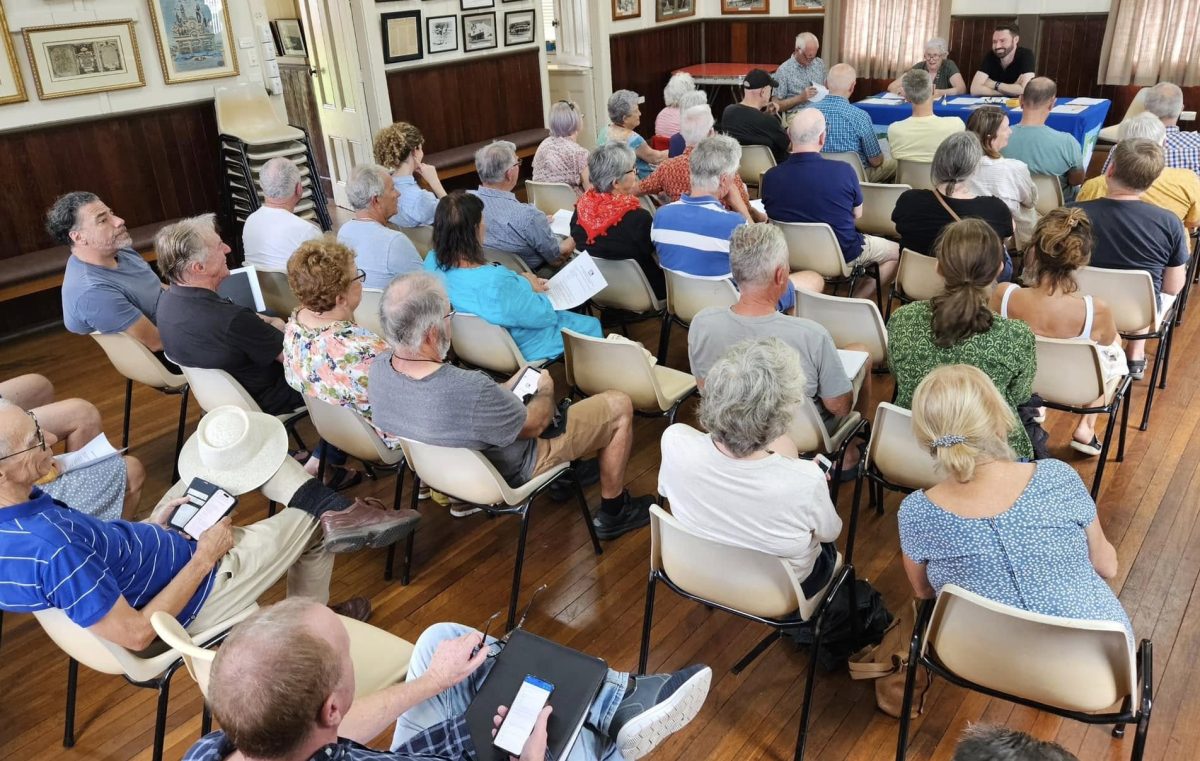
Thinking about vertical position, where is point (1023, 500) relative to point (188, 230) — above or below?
below

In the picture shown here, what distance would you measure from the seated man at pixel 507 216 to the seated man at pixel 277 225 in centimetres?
90

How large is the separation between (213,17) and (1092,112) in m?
6.84

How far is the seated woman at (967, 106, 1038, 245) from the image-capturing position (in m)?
4.69

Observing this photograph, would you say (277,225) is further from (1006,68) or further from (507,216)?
(1006,68)

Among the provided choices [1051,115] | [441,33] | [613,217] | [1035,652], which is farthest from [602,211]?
[441,33]

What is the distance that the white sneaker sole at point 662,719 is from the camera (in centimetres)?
185

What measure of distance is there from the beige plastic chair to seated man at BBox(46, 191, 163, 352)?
6.31 ft

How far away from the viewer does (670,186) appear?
5.20 meters

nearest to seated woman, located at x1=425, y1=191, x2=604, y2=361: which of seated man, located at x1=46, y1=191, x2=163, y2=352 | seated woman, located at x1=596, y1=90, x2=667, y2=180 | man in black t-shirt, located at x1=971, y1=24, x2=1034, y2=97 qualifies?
seated man, located at x1=46, y1=191, x2=163, y2=352

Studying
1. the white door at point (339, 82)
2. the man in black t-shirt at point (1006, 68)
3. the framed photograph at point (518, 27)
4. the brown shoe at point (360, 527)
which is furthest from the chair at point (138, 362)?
the man in black t-shirt at point (1006, 68)

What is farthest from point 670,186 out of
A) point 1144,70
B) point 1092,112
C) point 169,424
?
point 1144,70

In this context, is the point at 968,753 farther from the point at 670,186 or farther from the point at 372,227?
the point at 670,186

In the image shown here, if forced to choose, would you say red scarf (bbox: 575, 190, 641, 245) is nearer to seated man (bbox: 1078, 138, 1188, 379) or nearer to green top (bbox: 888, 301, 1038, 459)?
green top (bbox: 888, 301, 1038, 459)

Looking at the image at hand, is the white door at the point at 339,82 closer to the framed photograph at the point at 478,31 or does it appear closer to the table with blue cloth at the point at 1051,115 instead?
the framed photograph at the point at 478,31
